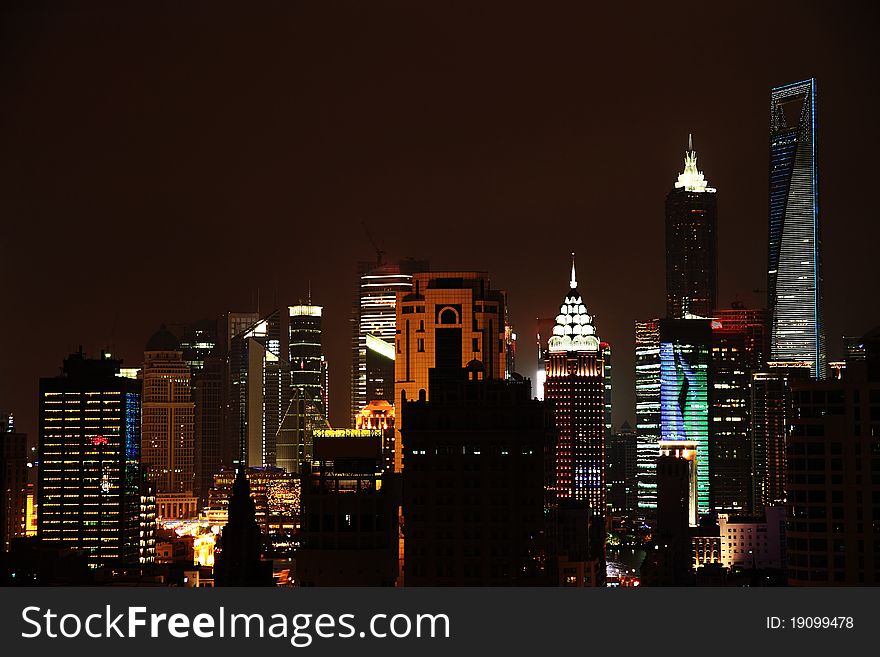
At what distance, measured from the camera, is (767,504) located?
85.1 m

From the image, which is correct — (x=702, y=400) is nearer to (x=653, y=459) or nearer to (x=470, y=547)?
(x=653, y=459)

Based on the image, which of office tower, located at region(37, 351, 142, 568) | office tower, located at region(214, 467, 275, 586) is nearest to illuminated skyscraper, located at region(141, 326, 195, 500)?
office tower, located at region(37, 351, 142, 568)

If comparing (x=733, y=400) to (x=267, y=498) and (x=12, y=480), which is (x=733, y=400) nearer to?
(x=267, y=498)

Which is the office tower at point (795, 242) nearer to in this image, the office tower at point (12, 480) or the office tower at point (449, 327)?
the office tower at point (449, 327)

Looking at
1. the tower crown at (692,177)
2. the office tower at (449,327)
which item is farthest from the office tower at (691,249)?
the office tower at (449,327)

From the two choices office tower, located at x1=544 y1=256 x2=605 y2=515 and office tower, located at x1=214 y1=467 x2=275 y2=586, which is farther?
office tower, located at x1=544 y1=256 x2=605 y2=515

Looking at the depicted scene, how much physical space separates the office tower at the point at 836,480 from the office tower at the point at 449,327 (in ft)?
114

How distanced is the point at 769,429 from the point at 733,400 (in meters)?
16.9

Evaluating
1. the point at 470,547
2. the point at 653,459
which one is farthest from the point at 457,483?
the point at 653,459

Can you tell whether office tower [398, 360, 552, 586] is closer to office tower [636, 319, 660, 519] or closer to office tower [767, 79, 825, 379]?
office tower [767, 79, 825, 379]

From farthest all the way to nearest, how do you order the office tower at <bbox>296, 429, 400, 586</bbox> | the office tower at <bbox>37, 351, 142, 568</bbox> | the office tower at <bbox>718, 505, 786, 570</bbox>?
1. the office tower at <bbox>37, 351, 142, 568</bbox>
2. the office tower at <bbox>718, 505, 786, 570</bbox>
3. the office tower at <bbox>296, 429, 400, 586</bbox>

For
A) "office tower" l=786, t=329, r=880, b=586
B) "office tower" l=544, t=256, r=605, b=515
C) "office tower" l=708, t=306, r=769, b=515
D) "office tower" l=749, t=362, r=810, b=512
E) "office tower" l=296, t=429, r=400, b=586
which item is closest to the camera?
"office tower" l=786, t=329, r=880, b=586

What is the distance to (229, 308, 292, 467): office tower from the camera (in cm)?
10950

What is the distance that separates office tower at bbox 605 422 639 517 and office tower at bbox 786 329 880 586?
82.7 metres
